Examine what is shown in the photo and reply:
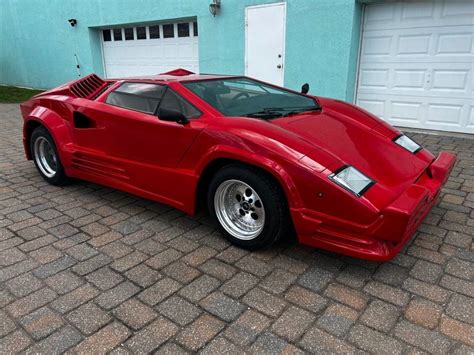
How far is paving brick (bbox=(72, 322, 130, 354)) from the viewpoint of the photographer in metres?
1.90

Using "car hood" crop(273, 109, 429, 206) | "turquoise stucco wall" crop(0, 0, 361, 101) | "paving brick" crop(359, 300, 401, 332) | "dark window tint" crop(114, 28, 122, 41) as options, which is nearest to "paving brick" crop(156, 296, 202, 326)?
"paving brick" crop(359, 300, 401, 332)

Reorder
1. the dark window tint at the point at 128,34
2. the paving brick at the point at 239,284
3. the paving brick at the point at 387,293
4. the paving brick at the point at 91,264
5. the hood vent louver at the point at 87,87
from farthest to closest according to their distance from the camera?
the dark window tint at the point at 128,34 < the hood vent louver at the point at 87,87 < the paving brick at the point at 91,264 < the paving brick at the point at 239,284 < the paving brick at the point at 387,293

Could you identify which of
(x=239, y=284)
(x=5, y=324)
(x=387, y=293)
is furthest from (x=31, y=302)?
(x=387, y=293)

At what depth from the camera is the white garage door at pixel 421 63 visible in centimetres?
613

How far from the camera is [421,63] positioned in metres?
6.49

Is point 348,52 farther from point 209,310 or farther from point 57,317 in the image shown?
point 57,317

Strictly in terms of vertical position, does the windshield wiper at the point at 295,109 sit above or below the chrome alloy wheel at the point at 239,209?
above

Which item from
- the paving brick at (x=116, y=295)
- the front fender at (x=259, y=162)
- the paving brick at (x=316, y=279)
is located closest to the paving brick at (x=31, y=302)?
the paving brick at (x=116, y=295)

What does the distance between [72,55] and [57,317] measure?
1209cm

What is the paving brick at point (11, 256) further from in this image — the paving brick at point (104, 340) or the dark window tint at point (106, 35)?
the dark window tint at point (106, 35)

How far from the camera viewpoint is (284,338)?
1966mm

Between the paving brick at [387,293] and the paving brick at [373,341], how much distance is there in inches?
12.8

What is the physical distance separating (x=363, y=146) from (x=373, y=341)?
1.45 metres

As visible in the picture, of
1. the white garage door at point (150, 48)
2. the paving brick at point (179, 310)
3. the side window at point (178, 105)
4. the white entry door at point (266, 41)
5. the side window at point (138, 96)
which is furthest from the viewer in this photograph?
the white garage door at point (150, 48)
